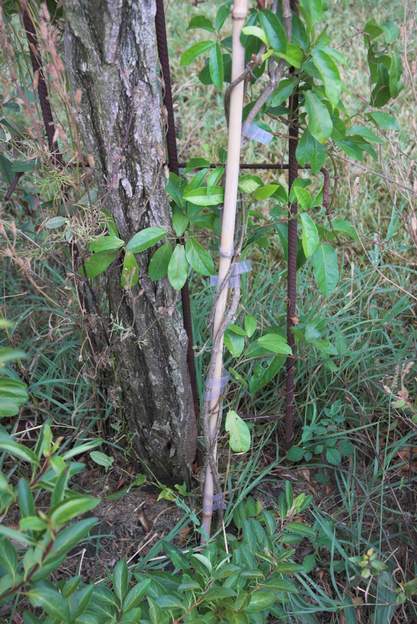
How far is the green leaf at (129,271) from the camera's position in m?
1.23

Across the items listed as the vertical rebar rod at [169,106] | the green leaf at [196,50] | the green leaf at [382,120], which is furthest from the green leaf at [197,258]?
the green leaf at [382,120]

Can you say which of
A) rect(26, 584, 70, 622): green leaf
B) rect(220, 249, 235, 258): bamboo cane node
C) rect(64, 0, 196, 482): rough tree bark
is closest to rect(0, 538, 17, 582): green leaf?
rect(26, 584, 70, 622): green leaf

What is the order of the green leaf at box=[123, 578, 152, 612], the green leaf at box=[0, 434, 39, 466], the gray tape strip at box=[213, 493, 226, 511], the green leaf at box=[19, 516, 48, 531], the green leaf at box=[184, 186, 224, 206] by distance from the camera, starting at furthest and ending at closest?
1. the gray tape strip at box=[213, 493, 226, 511]
2. the green leaf at box=[184, 186, 224, 206]
3. the green leaf at box=[123, 578, 152, 612]
4. the green leaf at box=[0, 434, 39, 466]
5. the green leaf at box=[19, 516, 48, 531]

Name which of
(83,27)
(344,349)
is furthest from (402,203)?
(83,27)

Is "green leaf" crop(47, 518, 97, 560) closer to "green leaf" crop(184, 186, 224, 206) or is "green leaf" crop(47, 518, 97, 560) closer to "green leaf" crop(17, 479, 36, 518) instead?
"green leaf" crop(17, 479, 36, 518)

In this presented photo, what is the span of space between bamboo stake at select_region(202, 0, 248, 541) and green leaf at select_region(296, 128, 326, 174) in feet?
0.46

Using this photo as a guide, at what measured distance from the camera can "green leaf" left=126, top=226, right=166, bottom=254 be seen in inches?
46.4

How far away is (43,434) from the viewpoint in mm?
986

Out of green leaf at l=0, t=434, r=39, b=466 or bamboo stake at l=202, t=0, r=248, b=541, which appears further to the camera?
bamboo stake at l=202, t=0, r=248, b=541

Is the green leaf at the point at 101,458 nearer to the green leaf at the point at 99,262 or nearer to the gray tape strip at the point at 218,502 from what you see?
the gray tape strip at the point at 218,502

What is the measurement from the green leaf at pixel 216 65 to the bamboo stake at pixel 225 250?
0.12ft

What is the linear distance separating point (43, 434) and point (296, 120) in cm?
76

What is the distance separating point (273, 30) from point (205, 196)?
12.1 inches

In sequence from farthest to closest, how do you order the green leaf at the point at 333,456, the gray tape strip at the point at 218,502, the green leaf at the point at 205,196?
the green leaf at the point at 333,456 < the gray tape strip at the point at 218,502 < the green leaf at the point at 205,196
